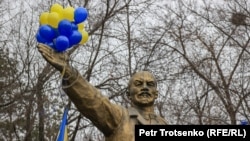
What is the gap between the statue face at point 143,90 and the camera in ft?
17.8

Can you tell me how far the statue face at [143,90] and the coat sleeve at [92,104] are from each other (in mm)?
338

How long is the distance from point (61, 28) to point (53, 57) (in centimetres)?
30

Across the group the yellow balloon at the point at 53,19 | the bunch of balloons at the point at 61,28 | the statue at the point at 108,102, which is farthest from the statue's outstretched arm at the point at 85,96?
the yellow balloon at the point at 53,19

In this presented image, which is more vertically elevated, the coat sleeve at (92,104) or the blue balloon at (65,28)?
the blue balloon at (65,28)

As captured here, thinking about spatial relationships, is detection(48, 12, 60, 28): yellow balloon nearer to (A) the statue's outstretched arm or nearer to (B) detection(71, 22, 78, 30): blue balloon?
(B) detection(71, 22, 78, 30): blue balloon

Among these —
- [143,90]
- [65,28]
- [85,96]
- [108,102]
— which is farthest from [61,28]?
[143,90]

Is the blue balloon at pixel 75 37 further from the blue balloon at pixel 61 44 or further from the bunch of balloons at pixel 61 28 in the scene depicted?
the blue balloon at pixel 61 44

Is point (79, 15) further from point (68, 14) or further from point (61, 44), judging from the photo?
point (61, 44)

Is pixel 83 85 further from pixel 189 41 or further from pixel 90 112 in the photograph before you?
pixel 189 41

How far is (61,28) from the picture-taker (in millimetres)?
4703

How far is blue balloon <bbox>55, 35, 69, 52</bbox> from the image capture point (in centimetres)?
457

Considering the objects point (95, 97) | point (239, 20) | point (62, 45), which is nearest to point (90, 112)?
point (95, 97)

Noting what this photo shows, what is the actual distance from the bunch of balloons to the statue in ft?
0.39

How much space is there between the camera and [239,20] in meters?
14.6
